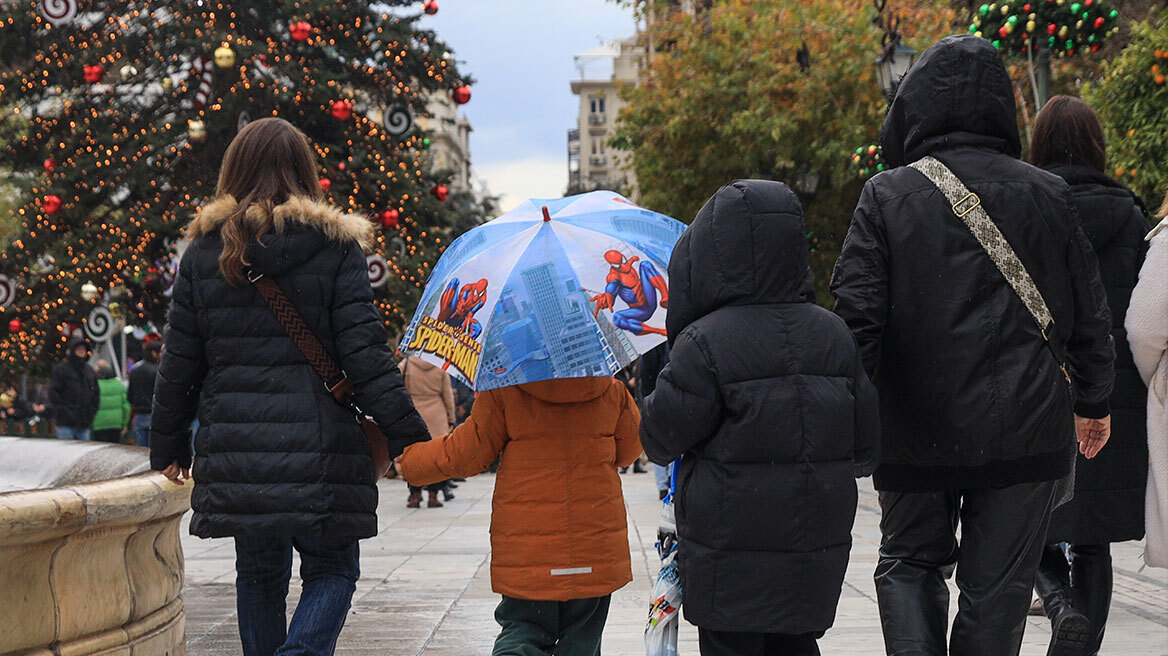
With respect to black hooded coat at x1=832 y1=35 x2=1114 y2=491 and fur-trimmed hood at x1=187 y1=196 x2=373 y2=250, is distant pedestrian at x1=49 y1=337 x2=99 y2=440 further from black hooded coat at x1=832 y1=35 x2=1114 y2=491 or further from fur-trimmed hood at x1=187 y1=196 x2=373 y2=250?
black hooded coat at x1=832 y1=35 x2=1114 y2=491

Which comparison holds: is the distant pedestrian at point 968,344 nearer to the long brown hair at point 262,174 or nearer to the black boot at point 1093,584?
the black boot at point 1093,584

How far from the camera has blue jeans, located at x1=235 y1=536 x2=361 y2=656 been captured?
4531 millimetres

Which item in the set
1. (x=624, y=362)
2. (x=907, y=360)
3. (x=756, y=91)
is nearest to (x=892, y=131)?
(x=907, y=360)

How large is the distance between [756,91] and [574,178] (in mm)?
106464

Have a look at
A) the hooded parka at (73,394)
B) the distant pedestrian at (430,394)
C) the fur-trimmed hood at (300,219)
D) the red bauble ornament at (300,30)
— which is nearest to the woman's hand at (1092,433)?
the fur-trimmed hood at (300,219)

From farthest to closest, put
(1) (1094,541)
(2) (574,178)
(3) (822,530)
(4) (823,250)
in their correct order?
(2) (574,178) → (4) (823,250) → (1) (1094,541) → (3) (822,530)

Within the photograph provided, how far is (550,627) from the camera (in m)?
4.52

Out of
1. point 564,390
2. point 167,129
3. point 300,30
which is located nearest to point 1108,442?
point 564,390

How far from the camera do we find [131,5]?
69.0ft

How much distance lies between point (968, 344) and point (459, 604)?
14.2 ft

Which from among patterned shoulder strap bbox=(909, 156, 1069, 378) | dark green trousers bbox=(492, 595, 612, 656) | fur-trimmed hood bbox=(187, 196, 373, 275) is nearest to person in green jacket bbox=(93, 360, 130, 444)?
fur-trimmed hood bbox=(187, 196, 373, 275)

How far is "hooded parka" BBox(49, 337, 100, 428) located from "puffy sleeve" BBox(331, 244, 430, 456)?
15175 mm

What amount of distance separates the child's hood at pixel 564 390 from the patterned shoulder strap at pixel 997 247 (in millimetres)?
1240

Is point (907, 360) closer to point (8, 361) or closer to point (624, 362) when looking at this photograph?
point (624, 362)
